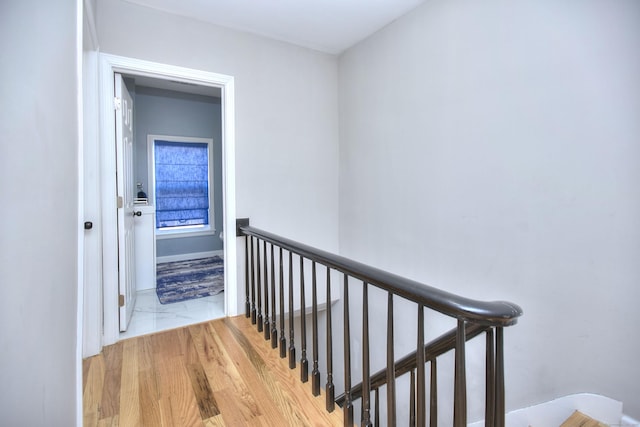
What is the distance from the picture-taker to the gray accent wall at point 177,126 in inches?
185

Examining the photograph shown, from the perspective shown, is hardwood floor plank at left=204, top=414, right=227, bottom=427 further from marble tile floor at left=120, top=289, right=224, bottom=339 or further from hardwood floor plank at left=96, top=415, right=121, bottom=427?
marble tile floor at left=120, top=289, right=224, bottom=339

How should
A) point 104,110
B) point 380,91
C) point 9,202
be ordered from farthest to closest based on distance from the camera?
point 380,91 < point 104,110 < point 9,202

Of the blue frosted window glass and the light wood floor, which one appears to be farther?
the blue frosted window glass

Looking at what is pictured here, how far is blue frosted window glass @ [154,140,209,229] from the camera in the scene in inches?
201

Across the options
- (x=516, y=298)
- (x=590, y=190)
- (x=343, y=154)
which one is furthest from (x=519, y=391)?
(x=343, y=154)

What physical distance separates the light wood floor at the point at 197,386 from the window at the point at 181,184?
3.25 metres

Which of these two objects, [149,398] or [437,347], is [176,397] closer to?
[149,398]

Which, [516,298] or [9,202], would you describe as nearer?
[9,202]

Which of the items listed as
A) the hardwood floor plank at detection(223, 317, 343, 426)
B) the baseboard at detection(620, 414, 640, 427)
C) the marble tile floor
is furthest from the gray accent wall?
the baseboard at detection(620, 414, 640, 427)

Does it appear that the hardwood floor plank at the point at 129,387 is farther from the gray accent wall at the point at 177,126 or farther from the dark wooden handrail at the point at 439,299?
the gray accent wall at the point at 177,126

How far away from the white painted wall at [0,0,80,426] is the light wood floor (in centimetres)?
60

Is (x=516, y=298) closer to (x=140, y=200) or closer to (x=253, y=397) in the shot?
(x=253, y=397)

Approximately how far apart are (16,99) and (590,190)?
2.15 meters

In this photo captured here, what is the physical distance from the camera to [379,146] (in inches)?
111
